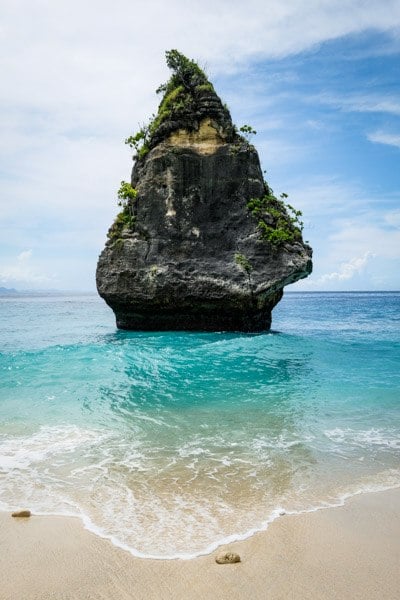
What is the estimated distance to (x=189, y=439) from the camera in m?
7.15

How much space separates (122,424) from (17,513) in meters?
3.39

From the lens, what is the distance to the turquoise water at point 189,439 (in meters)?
4.84

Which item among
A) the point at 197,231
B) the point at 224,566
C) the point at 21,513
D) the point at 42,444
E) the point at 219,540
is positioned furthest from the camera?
the point at 197,231

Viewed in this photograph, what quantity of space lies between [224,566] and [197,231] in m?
17.2

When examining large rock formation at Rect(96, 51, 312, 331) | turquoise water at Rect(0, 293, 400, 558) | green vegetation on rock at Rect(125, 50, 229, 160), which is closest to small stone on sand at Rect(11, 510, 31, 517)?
turquoise water at Rect(0, 293, 400, 558)

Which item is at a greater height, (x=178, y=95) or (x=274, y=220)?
(x=178, y=95)

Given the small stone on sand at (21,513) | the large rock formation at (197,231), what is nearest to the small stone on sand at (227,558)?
the small stone on sand at (21,513)

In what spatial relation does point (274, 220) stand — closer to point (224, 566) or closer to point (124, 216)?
point (124, 216)

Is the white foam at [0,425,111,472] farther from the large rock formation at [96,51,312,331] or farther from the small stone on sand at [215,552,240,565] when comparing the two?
the large rock formation at [96,51,312,331]

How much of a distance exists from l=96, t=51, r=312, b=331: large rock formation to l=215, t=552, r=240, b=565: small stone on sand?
50.5 feet

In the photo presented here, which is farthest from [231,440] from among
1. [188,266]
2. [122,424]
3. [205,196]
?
[205,196]

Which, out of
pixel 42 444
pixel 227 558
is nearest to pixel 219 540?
pixel 227 558

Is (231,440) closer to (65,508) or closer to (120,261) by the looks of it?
(65,508)

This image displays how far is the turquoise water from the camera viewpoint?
15.9 feet
